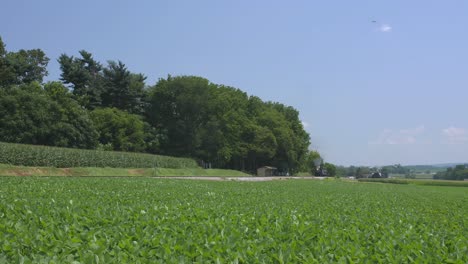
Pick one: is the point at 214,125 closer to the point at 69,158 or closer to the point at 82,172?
the point at 69,158

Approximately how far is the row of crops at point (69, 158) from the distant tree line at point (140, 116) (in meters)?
5.77

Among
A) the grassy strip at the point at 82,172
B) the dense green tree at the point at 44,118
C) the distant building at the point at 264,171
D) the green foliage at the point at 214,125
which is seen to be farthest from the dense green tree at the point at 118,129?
the distant building at the point at 264,171

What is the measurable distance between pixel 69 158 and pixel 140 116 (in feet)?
88.0

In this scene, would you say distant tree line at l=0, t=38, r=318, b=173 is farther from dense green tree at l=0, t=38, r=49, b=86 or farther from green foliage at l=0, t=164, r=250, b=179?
green foliage at l=0, t=164, r=250, b=179

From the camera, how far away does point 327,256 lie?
5.82 m

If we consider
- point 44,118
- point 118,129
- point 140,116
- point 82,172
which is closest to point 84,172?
point 82,172

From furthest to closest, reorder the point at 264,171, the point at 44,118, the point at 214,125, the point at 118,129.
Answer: the point at 264,171 < the point at 214,125 < the point at 118,129 < the point at 44,118

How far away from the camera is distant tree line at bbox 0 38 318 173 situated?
52537mm

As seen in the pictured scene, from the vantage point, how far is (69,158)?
4681cm

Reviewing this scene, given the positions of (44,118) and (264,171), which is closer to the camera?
(44,118)

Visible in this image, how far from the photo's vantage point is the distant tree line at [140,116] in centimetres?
5254

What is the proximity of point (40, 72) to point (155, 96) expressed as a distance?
21.2m

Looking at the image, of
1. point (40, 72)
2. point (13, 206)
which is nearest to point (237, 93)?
point (40, 72)

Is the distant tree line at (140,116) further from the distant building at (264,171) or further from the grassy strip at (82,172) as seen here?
the grassy strip at (82,172)
